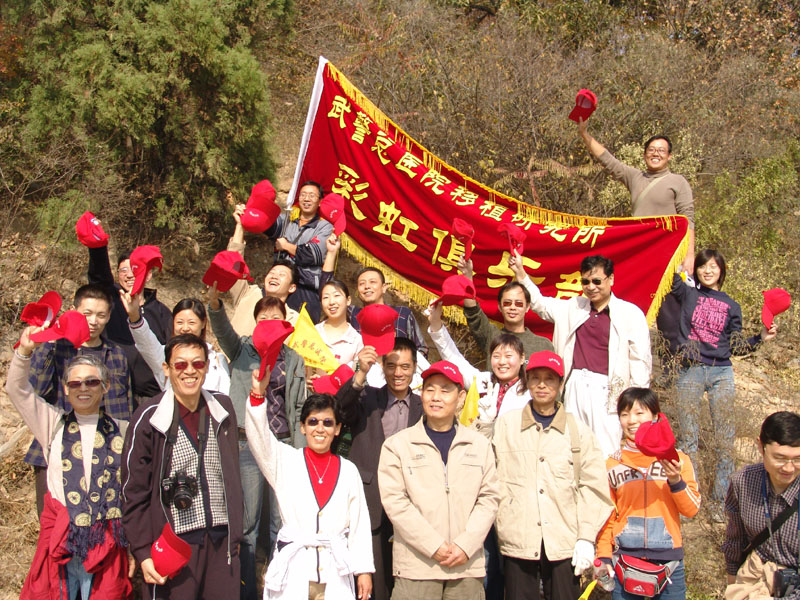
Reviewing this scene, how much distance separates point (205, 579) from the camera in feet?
10.8

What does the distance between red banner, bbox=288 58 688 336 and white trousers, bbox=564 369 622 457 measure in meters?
1.21

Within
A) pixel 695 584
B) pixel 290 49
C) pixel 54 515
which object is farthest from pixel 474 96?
pixel 54 515

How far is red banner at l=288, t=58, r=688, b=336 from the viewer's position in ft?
18.2

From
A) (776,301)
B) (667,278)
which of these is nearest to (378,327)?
(667,278)

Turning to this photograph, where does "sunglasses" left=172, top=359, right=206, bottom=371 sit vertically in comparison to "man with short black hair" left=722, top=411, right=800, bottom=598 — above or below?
above

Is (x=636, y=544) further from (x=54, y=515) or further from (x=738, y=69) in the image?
(x=738, y=69)

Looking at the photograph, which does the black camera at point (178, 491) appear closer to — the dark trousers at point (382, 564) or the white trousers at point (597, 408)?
the dark trousers at point (382, 564)

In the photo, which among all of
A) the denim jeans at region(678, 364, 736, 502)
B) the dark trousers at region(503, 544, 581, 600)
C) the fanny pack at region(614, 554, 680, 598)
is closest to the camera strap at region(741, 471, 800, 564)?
the fanny pack at region(614, 554, 680, 598)

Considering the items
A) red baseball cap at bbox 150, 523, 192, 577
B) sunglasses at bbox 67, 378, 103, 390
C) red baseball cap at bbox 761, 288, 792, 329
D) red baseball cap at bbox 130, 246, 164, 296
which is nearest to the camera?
red baseball cap at bbox 150, 523, 192, 577

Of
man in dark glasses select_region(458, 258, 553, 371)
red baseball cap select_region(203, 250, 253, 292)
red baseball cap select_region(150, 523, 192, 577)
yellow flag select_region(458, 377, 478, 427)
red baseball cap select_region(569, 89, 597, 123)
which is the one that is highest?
red baseball cap select_region(569, 89, 597, 123)

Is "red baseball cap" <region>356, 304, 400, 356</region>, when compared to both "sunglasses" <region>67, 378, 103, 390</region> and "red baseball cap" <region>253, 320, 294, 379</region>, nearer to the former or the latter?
"red baseball cap" <region>253, 320, 294, 379</region>

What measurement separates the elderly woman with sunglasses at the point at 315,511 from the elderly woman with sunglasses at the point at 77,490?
0.81 meters

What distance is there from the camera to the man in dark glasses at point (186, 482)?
319cm

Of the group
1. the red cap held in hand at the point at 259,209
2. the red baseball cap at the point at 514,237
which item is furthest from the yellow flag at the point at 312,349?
the red baseball cap at the point at 514,237
